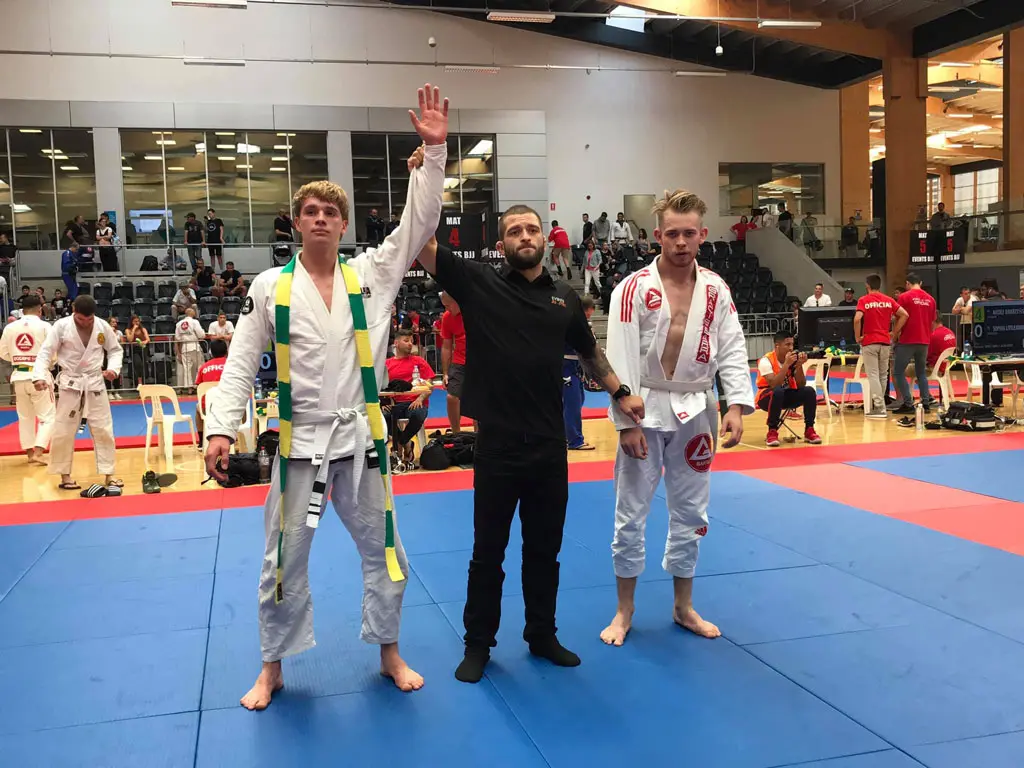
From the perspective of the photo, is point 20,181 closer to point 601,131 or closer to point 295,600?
point 601,131

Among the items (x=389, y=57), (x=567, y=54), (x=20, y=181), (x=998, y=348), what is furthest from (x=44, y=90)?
(x=998, y=348)

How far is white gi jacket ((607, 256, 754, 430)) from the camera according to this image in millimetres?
3414

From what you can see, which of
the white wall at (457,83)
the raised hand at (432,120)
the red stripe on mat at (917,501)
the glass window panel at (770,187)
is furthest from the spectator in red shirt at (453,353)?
the glass window panel at (770,187)

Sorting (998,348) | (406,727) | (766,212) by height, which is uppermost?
(766,212)

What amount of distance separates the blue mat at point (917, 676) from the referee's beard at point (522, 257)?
182cm

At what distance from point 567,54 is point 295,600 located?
72.4ft

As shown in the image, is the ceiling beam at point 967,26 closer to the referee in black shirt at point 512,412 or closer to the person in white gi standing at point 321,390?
the referee in black shirt at point 512,412

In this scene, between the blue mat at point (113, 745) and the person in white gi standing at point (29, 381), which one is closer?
the blue mat at point (113, 745)

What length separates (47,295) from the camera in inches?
738

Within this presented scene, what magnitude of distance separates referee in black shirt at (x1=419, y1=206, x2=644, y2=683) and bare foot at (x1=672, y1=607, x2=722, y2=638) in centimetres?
61

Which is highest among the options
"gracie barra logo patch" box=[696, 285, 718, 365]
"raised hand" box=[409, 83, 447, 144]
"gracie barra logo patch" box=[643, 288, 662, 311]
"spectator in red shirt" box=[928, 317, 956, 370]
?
"raised hand" box=[409, 83, 447, 144]

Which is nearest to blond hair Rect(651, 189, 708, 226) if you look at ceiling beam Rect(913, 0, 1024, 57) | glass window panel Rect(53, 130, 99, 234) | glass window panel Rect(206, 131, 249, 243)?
ceiling beam Rect(913, 0, 1024, 57)

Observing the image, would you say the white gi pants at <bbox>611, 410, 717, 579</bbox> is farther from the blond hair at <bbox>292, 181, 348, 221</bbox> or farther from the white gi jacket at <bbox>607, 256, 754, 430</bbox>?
the blond hair at <bbox>292, 181, 348, 221</bbox>

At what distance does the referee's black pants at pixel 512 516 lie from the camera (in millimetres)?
3145
